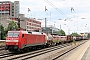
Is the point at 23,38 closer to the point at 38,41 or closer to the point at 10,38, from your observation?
the point at 10,38

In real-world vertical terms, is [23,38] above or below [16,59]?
above

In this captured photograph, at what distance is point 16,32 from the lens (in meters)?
30.6

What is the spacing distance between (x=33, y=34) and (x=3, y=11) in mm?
152891

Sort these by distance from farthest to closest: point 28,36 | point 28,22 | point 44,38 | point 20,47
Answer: point 28,22
point 44,38
point 28,36
point 20,47

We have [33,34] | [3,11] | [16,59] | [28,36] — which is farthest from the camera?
[3,11]

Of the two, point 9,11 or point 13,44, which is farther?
point 9,11

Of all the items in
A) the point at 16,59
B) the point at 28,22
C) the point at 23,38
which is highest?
the point at 28,22

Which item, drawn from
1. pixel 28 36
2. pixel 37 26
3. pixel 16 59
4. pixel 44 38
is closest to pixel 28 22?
pixel 37 26

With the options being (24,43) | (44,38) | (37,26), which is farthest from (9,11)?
(24,43)

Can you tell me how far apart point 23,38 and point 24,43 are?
0.82m

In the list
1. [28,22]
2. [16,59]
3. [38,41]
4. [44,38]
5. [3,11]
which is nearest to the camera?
[16,59]

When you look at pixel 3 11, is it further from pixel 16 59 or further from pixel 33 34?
pixel 16 59

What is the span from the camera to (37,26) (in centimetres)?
19125

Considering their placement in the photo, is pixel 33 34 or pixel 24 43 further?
pixel 33 34
